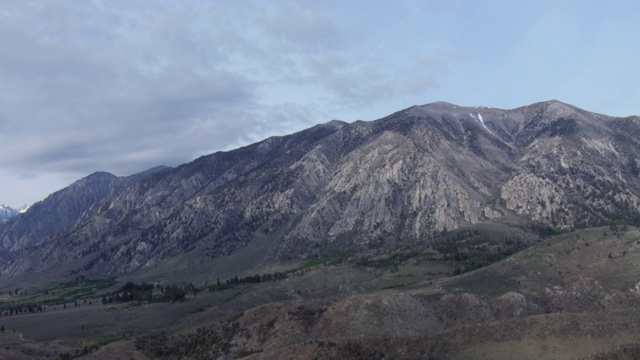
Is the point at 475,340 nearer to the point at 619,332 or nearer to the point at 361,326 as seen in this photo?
the point at 619,332

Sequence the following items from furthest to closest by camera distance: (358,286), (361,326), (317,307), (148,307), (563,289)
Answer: (148,307) → (358,286) → (563,289) → (317,307) → (361,326)

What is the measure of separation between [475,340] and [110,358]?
241 ft

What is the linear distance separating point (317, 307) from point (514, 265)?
6166 cm

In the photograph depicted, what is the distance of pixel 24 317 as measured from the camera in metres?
194

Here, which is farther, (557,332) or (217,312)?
(217,312)

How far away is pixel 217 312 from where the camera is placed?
15488 centimetres

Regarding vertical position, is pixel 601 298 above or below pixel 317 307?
below

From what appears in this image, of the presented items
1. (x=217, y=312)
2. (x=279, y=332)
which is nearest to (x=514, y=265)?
(x=279, y=332)

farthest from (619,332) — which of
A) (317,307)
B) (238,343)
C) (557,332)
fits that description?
(238,343)

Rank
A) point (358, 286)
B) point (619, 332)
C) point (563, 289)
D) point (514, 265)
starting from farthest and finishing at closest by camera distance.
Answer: point (358, 286) < point (514, 265) < point (563, 289) < point (619, 332)

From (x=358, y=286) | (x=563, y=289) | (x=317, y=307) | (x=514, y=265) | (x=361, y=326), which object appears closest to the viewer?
(x=361, y=326)

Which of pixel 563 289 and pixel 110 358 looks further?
pixel 563 289

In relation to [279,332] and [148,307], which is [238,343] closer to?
[279,332]

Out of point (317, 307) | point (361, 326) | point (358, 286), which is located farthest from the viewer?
point (358, 286)
